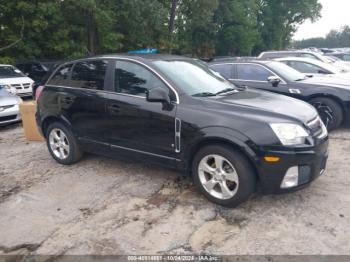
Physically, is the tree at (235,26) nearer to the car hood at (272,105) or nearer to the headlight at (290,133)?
the car hood at (272,105)

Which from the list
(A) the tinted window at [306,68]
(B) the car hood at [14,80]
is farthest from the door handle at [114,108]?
(B) the car hood at [14,80]

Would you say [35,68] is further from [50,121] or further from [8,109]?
[50,121]

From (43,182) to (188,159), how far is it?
7.25 ft

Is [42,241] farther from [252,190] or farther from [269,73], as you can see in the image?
[269,73]

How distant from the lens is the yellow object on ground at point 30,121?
6551 millimetres

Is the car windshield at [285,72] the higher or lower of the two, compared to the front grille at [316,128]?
higher

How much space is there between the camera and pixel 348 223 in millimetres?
3316

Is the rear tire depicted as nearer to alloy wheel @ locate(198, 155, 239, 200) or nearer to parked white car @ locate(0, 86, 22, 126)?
alloy wheel @ locate(198, 155, 239, 200)

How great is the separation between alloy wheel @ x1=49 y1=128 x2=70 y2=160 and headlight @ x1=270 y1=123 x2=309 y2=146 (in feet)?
10.6

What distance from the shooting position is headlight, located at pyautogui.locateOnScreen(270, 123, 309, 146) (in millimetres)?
3377

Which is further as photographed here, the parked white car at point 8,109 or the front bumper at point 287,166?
the parked white car at point 8,109

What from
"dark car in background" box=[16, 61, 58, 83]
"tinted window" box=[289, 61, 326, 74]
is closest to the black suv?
"tinted window" box=[289, 61, 326, 74]

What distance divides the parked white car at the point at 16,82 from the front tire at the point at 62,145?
7.01 m

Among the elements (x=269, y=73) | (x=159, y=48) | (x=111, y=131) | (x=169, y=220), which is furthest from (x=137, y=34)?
(x=169, y=220)
